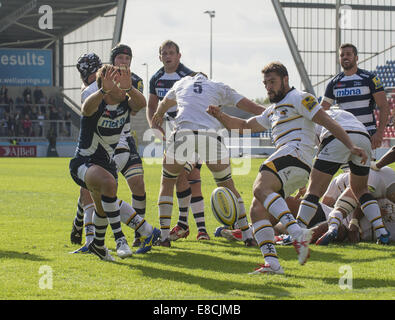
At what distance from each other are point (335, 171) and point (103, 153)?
7.77ft

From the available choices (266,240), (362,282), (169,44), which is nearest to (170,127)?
(169,44)

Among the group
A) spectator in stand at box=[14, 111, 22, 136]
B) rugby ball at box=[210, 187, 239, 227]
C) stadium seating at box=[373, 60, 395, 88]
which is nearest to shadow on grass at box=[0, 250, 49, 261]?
rugby ball at box=[210, 187, 239, 227]

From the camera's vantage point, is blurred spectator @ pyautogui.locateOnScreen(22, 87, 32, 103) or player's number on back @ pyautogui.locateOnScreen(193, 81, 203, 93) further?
blurred spectator @ pyautogui.locateOnScreen(22, 87, 32, 103)

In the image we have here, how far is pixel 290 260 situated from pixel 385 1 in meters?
Result: 44.4

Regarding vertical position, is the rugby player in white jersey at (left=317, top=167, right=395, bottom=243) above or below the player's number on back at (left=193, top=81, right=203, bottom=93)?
below

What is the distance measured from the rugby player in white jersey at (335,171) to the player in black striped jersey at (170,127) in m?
1.66

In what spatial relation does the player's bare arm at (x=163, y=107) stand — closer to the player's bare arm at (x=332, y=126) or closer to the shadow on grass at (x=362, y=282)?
the player's bare arm at (x=332, y=126)

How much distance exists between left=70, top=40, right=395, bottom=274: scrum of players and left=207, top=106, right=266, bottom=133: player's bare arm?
0.01 metres

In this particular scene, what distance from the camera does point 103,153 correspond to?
6.59 meters

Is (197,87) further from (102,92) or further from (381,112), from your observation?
(381,112)

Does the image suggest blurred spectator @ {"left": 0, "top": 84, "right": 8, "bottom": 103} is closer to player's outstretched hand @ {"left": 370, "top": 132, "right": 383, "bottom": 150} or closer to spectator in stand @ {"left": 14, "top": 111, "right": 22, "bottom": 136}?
spectator in stand @ {"left": 14, "top": 111, "right": 22, "bottom": 136}

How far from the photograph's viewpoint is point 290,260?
6.63 m

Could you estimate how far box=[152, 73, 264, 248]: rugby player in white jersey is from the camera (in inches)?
290

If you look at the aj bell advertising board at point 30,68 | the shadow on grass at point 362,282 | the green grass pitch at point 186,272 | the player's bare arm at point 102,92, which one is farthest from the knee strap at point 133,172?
the aj bell advertising board at point 30,68
